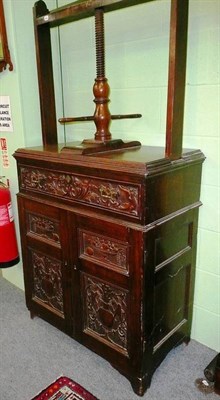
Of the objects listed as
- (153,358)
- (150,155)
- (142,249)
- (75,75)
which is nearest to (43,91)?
(75,75)

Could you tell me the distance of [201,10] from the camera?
1.37 meters

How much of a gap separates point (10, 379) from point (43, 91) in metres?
1.50

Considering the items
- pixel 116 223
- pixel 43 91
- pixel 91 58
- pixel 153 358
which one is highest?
pixel 91 58

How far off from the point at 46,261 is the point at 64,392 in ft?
2.07

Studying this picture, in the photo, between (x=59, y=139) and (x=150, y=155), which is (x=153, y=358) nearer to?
(x=150, y=155)

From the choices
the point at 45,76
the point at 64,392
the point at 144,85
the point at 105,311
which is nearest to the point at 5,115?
the point at 45,76

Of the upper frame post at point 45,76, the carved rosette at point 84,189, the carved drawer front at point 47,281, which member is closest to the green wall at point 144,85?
the upper frame post at point 45,76

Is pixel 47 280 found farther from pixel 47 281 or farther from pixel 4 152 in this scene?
pixel 4 152

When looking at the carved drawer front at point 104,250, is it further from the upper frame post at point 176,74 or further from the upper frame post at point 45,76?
the upper frame post at point 45,76

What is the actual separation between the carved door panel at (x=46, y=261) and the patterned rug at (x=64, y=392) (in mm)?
269

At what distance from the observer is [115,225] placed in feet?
4.24

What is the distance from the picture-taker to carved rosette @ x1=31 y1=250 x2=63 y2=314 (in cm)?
170

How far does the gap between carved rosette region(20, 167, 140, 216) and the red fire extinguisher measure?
347mm

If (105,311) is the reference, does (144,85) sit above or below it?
above
